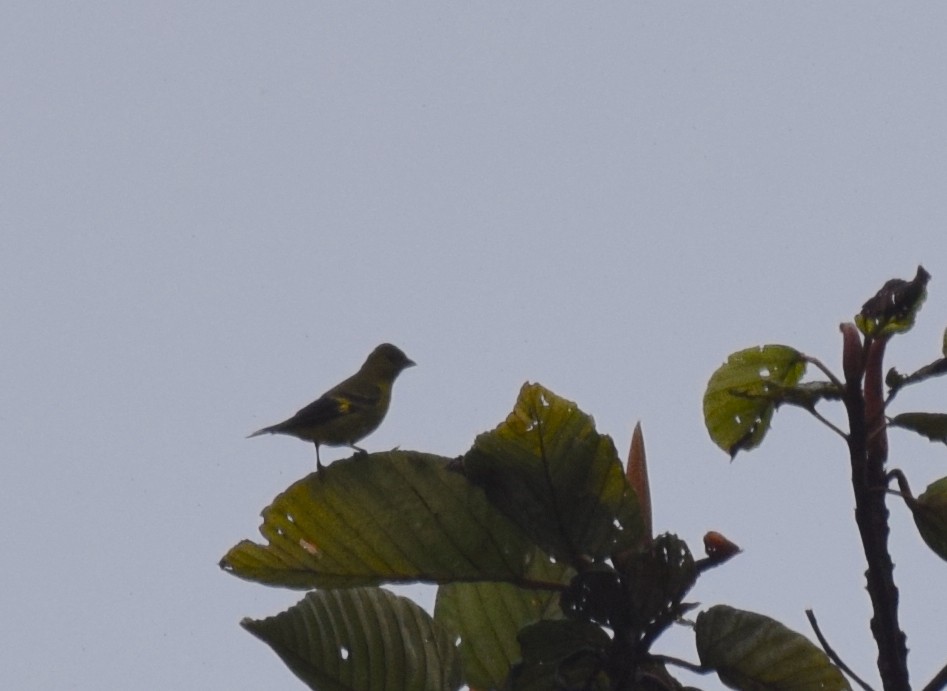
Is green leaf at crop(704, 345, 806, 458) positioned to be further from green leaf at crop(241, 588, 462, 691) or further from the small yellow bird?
the small yellow bird

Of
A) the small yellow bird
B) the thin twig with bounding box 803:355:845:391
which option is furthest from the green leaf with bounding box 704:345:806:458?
the small yellow bird

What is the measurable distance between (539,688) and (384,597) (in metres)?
0.40

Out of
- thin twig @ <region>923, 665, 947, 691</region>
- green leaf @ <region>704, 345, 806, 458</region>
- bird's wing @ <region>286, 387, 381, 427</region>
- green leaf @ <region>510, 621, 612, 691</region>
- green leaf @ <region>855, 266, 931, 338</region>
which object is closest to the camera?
thin twig @ <region>923, 665, 947, 691</region>

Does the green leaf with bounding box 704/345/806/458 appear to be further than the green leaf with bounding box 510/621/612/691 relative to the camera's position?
Yes

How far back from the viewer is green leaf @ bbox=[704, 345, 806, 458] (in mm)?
2670

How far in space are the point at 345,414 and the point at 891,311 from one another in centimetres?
473

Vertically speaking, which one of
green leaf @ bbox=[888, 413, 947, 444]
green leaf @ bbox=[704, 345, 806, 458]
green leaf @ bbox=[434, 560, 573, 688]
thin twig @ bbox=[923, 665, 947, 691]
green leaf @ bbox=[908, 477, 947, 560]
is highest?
green leaf @ bbox=[704, 345, 806, 458]

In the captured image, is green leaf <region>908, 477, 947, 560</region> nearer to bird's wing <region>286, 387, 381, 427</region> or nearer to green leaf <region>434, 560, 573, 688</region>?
green leaf <region>434, 560, 573, 688</region>

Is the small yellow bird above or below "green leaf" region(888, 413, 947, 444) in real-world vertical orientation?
above

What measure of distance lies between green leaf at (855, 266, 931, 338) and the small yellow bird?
411cm

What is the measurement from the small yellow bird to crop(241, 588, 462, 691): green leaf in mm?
3740

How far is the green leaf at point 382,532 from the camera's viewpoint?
2479 millimetres

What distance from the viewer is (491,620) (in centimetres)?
272

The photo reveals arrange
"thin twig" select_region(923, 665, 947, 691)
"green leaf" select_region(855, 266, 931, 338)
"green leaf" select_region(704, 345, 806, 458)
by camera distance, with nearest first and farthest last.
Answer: "thin twig" select_region(923, 665, 947, 691), "green leaf" select_region(855, 266, 931, 338), "green leaf" select_region(704, 345, 806, 458)
